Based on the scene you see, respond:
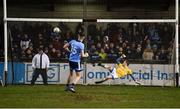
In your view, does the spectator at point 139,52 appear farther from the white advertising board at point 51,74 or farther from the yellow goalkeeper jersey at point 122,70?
the white advertising board at point 51,74

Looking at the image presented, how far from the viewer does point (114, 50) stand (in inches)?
934

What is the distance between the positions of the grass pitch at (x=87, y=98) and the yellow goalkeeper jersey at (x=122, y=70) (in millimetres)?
2807

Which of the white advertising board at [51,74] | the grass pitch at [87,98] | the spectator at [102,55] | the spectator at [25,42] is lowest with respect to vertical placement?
the grass pitch at [87,98]

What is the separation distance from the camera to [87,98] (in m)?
17.7

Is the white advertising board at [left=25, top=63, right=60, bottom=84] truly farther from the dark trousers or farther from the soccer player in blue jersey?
the soccer player in blue jersey

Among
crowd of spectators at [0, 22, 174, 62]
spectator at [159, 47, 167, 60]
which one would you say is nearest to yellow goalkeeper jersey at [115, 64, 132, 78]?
crowd of spectators at [0, 22, 174, 62]

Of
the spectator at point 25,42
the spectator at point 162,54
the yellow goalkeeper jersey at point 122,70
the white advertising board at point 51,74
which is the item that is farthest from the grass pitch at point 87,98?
the spectator at point 25,42

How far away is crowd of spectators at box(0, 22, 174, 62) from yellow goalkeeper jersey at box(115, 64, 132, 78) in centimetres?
43

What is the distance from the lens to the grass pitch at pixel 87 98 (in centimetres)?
1627

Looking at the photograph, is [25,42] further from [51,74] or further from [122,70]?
[122,70]

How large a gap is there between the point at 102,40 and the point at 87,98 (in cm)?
650

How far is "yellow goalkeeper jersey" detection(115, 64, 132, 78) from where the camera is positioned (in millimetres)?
23516

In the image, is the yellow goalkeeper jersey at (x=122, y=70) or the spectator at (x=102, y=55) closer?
the yellow goalkeeper jersey at (x=122, y=70)

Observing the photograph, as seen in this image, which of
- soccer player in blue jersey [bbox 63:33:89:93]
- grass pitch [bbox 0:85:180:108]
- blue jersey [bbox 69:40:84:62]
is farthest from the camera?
blue jersey [bbox 69:40:84:62]
